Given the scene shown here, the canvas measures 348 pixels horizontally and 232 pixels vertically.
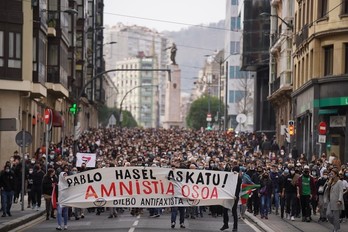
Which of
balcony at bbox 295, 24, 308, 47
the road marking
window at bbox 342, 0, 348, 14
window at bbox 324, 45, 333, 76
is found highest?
window at bbox 342, 0, 348, 14

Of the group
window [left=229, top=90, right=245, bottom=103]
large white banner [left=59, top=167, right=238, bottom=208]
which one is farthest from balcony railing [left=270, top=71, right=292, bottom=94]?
window [left=229, top=90, right=245, bottom=103]

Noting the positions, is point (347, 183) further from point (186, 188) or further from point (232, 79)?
point (232, 79)

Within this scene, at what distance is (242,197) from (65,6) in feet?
121

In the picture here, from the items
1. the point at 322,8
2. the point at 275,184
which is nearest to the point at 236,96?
the point at 322,8

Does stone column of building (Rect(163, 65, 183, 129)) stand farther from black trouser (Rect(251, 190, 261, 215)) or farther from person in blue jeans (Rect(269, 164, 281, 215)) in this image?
black trouser (Rect(251, 190, 261, 215))

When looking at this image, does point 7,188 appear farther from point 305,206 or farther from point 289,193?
point 305,206

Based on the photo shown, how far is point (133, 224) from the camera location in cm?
2811

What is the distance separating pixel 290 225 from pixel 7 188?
339 inches

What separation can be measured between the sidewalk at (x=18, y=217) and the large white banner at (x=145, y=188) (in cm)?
159

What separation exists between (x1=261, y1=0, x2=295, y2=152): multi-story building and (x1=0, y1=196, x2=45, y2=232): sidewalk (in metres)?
28.7

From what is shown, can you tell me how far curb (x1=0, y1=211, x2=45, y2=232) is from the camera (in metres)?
26.0

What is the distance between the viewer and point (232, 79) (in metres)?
136

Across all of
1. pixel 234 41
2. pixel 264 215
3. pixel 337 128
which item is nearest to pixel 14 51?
pixel 337 128

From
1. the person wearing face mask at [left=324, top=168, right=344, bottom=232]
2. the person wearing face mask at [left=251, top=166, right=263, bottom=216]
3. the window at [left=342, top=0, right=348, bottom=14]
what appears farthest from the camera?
the window at [left=342, top=0, right=348, bottom=14]
